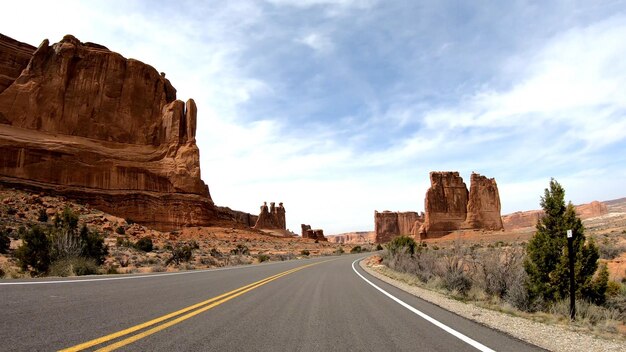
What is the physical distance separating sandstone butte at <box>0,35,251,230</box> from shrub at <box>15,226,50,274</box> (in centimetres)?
4568

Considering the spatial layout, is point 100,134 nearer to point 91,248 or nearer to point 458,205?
point 91,248

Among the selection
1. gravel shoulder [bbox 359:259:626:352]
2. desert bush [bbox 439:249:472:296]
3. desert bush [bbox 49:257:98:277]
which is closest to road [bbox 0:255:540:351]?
gravel shoulder [bbox 359:259:626:352]

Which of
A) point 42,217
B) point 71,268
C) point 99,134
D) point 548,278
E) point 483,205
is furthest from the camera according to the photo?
point 483,205

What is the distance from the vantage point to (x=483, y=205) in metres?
108

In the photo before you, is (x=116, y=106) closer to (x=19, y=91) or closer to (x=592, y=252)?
(x=19, y=91)

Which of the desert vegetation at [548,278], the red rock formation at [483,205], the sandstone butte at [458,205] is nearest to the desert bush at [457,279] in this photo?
the desert vegetation at [548,278]

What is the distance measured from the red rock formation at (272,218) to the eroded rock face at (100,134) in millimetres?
62117

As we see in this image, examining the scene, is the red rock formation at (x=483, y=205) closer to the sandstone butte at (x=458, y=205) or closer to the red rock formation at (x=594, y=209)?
→ the sandstone butte at (x=458, y=205)

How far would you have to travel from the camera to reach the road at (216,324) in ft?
16.6

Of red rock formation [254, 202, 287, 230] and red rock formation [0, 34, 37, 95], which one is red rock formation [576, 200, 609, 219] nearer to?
red rock formation [254, 202, 287, 230]

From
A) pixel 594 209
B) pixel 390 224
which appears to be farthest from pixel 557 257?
pixel 594 209

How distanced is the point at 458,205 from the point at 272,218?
211 ft

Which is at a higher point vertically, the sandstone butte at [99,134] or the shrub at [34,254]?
the sandstone butte at [99,134]

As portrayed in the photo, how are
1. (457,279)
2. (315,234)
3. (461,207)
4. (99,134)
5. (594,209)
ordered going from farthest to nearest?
1. (594,209)
2. (315,234)
3. (461,207)
4. (99,134)
5. (457,279)
